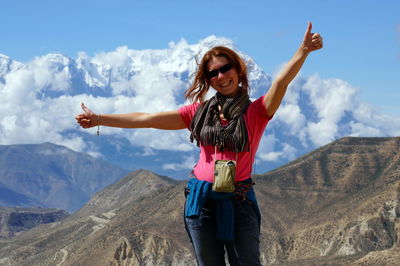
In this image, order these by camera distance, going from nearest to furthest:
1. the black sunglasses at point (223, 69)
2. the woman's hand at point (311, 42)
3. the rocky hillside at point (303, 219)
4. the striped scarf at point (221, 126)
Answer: the woman's hand at point (311, 42), the striped scarf at point (221, 126), the black sunglasses at point (223, 69), the rocky hillside at point (303, 219)

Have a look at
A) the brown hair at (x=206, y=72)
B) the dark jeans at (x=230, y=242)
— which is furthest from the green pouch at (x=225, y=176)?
the brown hair at (x=206, y=72)

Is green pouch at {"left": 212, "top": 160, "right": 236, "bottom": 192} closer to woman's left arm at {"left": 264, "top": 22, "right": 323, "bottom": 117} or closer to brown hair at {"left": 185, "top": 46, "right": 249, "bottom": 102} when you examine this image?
woman's left arm at {"left": 264, "top": 22, "right": 323, "bottom": 117}

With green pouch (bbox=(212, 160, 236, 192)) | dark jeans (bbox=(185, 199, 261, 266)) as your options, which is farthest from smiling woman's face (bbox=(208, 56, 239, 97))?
dark jeans (bbox=(185, 199, 261, 266))

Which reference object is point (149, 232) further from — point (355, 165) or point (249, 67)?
point (249, 67)

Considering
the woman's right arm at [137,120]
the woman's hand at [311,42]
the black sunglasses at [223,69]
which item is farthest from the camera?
the woman's right arm at [137,120]

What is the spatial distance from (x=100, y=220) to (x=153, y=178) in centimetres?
3747

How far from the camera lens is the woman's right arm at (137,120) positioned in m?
8.48

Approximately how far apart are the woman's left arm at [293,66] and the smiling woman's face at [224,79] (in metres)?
0.54

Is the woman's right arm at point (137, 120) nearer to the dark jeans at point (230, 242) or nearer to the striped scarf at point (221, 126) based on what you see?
the striped scarf at point (221, 126)

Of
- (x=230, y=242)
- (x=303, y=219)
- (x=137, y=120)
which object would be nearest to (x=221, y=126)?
(x=137, y=120)

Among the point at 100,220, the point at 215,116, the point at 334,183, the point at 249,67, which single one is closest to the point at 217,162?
the point at 215,116

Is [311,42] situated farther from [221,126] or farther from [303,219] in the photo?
[303,219]

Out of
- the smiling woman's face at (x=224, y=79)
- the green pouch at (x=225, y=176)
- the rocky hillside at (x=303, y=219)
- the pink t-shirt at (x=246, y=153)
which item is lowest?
the green pouch at (x=225, y=176)

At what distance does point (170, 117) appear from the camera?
848 cm
